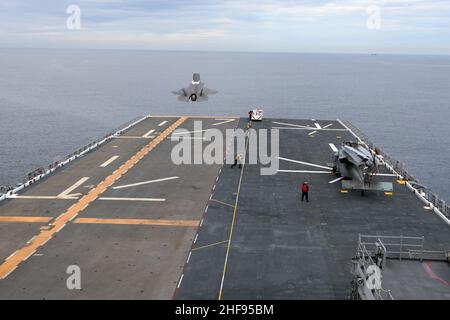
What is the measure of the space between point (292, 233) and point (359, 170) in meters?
11.5

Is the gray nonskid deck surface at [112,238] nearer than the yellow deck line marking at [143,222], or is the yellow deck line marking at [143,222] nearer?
the gray nonskid deck surface at [112,238]

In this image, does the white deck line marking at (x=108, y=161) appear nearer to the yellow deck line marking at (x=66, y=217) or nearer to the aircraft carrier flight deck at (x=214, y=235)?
the aircraft carrier flight deck at (x=214, y=235)

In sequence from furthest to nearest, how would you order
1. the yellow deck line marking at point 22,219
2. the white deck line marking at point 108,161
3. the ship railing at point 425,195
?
the white deck line marking at point 108,161 < the ship railing at point 425,195 < the yellow deck line marking at point 22,219

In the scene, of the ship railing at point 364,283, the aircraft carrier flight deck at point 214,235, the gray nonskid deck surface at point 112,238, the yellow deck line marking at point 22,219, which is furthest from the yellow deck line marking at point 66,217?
the ship railing at point 364,283

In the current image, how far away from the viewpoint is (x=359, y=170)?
37594 millimetres

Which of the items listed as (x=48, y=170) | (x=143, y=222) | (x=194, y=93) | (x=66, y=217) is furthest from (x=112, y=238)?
(x=194, y=93)

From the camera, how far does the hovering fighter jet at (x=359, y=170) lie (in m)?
37.2

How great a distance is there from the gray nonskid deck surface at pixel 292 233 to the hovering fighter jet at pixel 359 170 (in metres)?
1.25

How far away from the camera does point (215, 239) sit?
95.3 feet

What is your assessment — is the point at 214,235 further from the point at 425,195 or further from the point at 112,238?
the point at 425,195

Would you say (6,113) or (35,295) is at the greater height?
(6,113)
